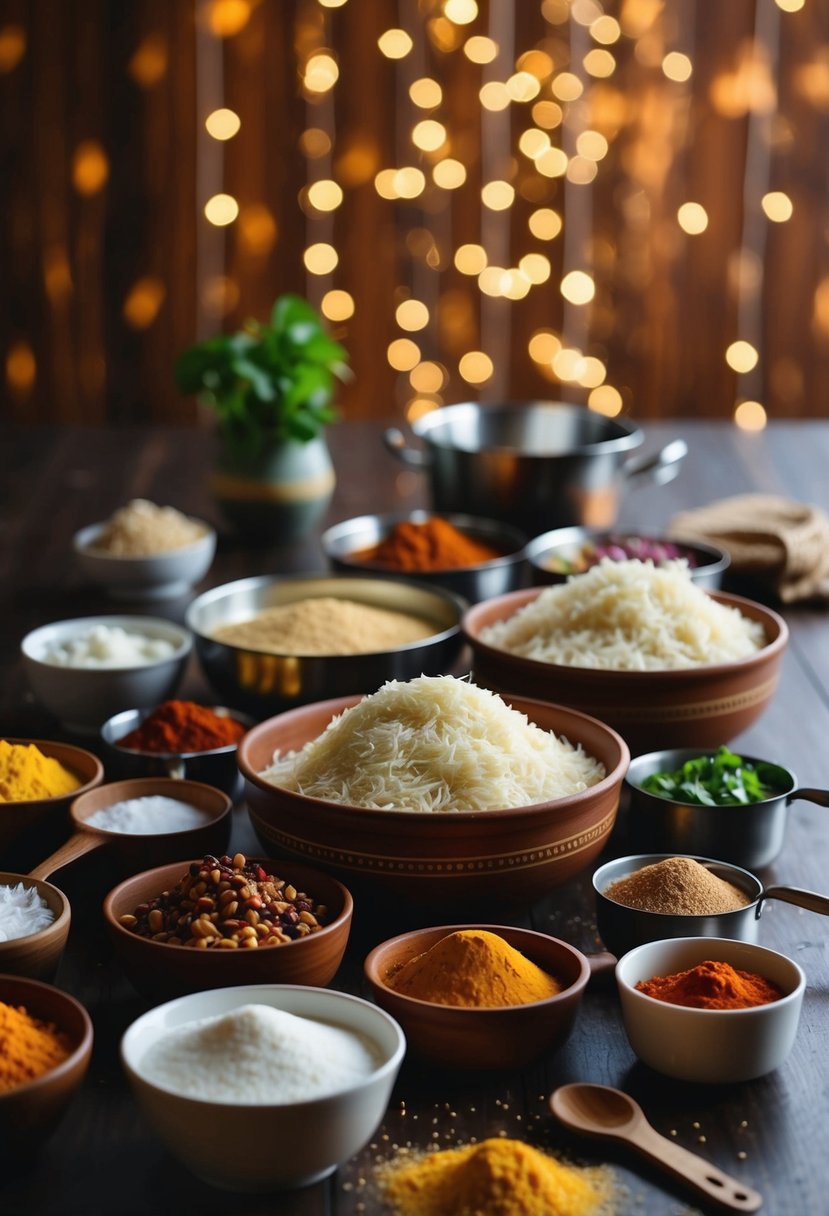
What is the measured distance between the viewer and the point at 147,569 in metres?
2.57

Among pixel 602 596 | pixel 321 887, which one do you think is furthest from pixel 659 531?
pixel 321 887

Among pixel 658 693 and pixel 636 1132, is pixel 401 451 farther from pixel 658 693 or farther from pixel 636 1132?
pixel 636 1132

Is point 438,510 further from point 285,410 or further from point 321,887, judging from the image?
point 321,887

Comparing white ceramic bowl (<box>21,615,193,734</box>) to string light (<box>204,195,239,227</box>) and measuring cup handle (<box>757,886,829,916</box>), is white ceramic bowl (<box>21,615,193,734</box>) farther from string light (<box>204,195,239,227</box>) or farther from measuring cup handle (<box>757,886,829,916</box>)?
string light (<box>204,195,239,227</box>)

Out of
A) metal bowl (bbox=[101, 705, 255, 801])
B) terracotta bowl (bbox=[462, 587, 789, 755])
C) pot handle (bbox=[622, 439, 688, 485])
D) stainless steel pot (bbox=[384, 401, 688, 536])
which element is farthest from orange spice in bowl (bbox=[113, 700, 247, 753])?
pot handle (bbox=[622, 439, 688, 485])

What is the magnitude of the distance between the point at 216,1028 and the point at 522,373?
3.99 m

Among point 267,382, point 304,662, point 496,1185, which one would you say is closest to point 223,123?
point 267,382

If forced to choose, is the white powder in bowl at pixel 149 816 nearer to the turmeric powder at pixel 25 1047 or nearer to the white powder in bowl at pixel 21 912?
the white powder in bowl at pixel 21 912

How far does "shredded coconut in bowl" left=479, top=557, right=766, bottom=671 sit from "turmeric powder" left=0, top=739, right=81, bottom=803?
0.59m

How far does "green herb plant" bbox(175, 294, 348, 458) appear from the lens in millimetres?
2758

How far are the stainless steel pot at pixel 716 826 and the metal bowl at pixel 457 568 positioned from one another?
0.70 metres

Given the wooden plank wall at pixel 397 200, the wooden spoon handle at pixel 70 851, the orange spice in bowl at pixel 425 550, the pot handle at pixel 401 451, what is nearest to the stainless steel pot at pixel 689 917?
the wooden spoon handle at pixel 70 851

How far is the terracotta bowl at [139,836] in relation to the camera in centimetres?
Result: 154

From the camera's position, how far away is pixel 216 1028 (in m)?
1.19
